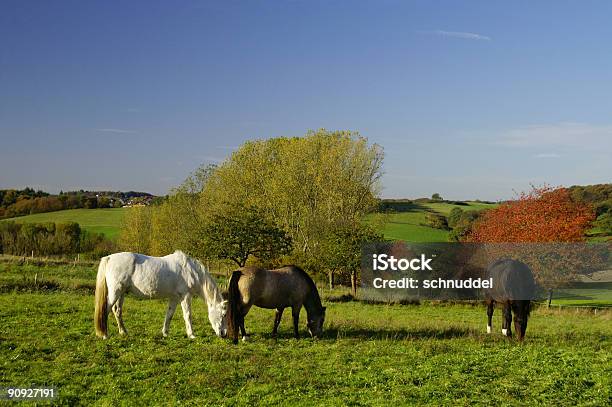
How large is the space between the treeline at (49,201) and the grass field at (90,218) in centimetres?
323

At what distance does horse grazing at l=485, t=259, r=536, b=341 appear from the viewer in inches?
595

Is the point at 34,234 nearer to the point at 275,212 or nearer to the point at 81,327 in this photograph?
the point at 275,212

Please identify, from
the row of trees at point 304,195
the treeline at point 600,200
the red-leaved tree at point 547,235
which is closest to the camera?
the red-leaved tree at point 547,235

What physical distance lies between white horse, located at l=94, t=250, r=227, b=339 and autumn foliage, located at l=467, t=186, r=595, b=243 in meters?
28.7

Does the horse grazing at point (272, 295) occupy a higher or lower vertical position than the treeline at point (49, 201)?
lower

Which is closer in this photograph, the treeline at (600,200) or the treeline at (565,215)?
the treeline at (565,215)

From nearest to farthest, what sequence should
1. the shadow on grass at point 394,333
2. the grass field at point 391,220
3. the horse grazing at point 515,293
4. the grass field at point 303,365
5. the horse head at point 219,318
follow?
the grass field at point 303,365 < the horse head at point 219,318 < the shadow on grass at point 394,333 < the horse grazing at point 515,293 < the grass field at point 391,220

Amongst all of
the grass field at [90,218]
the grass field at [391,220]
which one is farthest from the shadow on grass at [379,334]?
the grass field at [90,218]

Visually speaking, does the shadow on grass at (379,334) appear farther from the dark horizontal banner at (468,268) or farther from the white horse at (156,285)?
the dark horizontal banner at (468,268)

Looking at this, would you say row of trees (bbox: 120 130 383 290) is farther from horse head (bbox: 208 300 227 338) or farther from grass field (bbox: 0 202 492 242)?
horse head (bbox: 208 300 227 338)

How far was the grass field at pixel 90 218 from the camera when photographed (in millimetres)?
84500

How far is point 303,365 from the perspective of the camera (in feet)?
35.8

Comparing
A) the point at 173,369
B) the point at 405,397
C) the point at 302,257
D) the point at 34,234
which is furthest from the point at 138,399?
the point at 34,234

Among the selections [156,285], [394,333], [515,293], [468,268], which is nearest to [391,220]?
[468,268]
